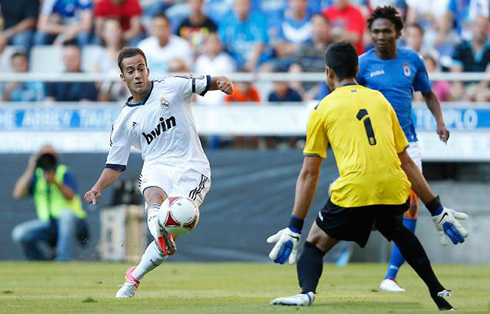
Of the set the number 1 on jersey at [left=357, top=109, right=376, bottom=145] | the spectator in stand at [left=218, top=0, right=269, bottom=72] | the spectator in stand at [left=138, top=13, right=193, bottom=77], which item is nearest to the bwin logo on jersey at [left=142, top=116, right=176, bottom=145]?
the number 1 on jersey at [left=357, top=109, right=376, bottom=145]

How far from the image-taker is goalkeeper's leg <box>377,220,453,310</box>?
6.94 m

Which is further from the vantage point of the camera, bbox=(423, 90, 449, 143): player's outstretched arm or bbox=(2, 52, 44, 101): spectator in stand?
bbox=(2, 52, 44, 101): spectator in stand

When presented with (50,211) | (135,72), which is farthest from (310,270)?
(50,211)

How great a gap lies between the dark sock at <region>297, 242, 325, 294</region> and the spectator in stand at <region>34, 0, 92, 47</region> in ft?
38.2

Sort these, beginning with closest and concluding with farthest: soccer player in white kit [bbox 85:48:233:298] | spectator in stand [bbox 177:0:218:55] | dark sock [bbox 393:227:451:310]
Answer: dark sock [bbox 393:227:451:310] < soccer player in white kit [bbox 85:48:233:298] < spectator in stand [bbox 177:0:218:55]

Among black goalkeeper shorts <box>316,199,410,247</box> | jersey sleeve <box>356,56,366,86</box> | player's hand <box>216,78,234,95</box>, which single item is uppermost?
player's hand <box>216,78,234,95</box>

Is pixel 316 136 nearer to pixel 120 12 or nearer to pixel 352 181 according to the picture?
pixel 352 181

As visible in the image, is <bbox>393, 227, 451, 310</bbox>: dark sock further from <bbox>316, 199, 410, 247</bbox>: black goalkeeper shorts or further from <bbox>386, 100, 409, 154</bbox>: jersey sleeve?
<bbox>386, 100, 409, 154</bbox>: jersey sleeve

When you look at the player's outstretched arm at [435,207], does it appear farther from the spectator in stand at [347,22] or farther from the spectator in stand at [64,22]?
the spectator in stand at [64,22]

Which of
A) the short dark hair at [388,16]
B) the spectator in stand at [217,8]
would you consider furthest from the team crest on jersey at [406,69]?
the spectator in stand at [217,8]

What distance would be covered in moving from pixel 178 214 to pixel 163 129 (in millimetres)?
1001

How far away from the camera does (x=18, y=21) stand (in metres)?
19.1

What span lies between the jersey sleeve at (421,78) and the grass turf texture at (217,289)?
6.86ft

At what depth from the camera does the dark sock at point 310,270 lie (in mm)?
7172
